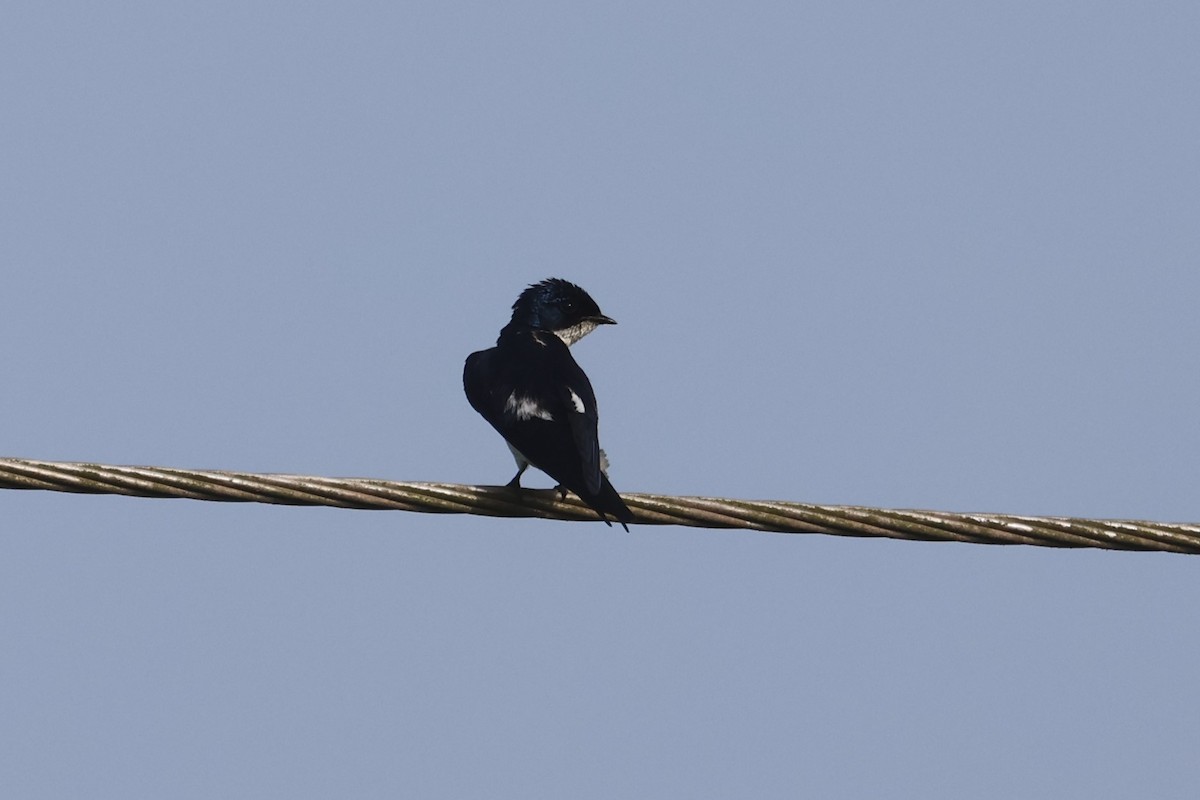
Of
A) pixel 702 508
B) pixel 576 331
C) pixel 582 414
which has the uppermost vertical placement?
pixel 576 331

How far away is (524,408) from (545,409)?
0.11m

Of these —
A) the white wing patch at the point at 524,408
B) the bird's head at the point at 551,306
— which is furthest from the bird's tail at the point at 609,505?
the bird's head at the point at 551,306

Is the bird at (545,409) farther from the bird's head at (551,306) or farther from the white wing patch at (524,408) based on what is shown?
the bird's head at (551,306)

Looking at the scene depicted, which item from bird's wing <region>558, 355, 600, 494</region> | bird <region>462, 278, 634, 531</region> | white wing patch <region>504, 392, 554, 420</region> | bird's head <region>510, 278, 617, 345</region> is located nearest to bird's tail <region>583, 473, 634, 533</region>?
bird <region>462, 278, 634, 531</region>

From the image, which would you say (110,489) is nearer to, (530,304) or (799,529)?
(799,529)

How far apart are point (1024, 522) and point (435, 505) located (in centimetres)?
195

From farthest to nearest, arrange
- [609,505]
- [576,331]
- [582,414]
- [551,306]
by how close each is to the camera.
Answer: [576,331]
[551,306]
[582,414]
[609,505]

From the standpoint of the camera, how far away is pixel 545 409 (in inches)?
294

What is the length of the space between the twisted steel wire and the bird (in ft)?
1.78

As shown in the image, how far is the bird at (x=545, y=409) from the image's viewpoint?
6.69 metres

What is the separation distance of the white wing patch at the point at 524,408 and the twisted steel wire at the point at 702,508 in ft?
5.25

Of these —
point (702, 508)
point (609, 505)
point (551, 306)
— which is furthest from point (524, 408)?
point (551, 306)

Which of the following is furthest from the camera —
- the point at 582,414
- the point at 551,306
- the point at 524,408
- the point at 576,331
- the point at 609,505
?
the point at 576,331

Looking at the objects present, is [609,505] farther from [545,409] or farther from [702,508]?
[545,409]
